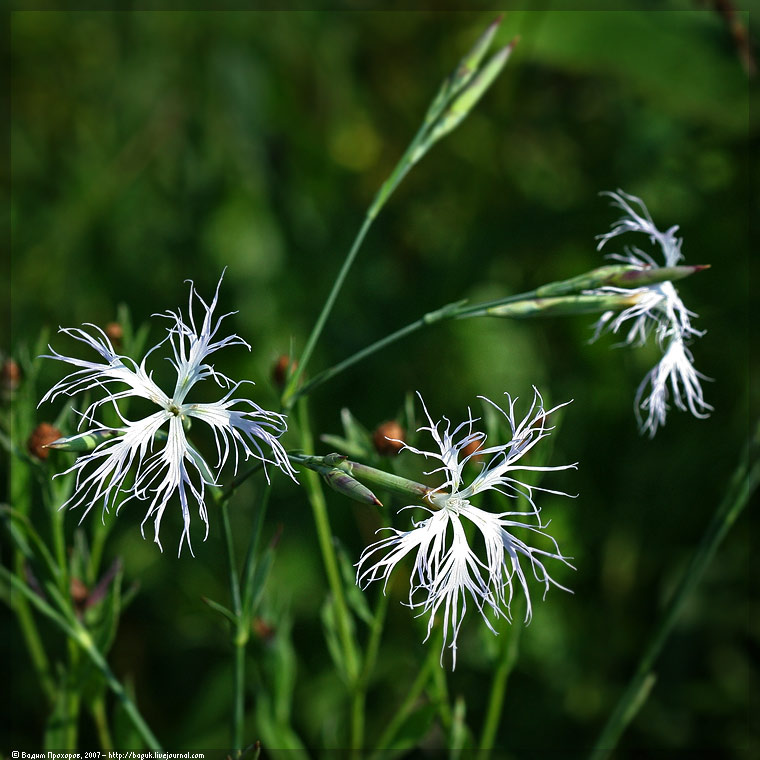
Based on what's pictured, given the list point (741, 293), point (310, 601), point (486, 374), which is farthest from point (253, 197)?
point (741, 293)

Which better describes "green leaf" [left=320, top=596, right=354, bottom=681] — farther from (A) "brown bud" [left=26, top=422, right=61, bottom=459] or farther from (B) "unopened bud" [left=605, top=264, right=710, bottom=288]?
(B) "unopened bud" [left=605, top=264, right=710, bottom=288]

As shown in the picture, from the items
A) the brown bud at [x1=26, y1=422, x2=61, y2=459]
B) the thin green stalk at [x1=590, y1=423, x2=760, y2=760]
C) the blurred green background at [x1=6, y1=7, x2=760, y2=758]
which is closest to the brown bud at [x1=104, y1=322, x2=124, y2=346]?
the brown bud at [x1=26, y1=422, x2=61, y2=459]

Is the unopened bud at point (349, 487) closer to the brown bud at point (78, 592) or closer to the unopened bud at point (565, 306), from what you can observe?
the unopened bud at point (565, 306)

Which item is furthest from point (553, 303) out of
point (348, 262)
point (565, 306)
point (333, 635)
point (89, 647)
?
point (89, 647)

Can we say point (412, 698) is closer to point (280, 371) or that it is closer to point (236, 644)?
point (236, 644)

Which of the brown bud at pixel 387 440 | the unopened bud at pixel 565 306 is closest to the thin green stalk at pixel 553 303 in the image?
the unopened bud at pixel 565 306

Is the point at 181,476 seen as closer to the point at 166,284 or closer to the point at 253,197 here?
the point at 166,284

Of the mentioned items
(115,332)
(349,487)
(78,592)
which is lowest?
(78,592)
